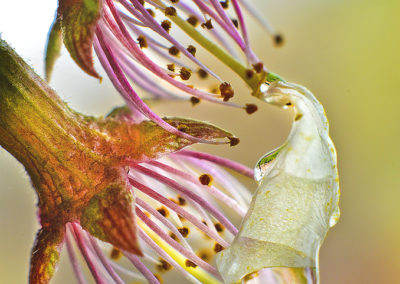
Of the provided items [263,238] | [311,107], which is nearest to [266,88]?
[311,107]

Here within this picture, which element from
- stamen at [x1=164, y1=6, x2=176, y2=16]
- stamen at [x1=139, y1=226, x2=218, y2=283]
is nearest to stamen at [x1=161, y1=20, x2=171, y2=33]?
stamen at [x1=164, y1=6, x2=176, y2=16]

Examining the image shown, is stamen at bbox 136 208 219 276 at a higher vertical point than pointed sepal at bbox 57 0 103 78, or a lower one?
lower

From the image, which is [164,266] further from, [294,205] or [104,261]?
[294,205]

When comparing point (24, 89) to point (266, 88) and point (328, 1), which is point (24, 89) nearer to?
point (266, 88)

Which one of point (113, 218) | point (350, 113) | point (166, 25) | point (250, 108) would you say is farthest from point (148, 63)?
point (350, 113)

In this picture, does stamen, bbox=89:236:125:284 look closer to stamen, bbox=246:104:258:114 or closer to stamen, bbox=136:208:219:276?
stamen, bbox=136:208:219:276

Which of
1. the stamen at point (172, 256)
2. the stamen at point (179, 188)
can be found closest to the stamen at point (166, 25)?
the stamen at point (179, 188)

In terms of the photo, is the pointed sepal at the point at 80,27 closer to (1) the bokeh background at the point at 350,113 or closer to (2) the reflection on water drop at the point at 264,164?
(2) the reflection on water drop at the point at 264,164
